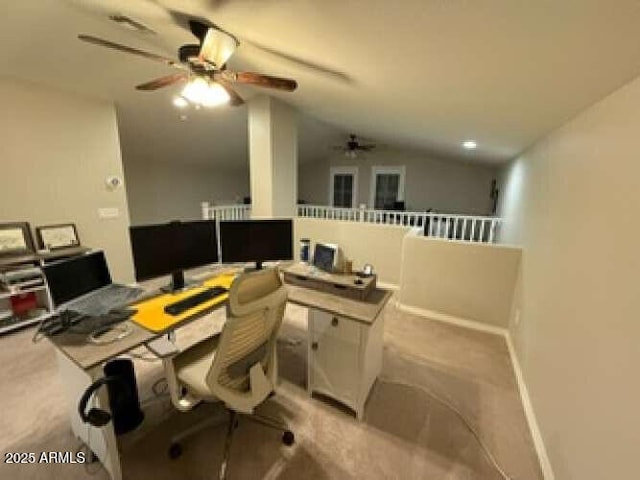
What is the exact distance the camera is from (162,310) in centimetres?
170

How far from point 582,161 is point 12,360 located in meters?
4.46

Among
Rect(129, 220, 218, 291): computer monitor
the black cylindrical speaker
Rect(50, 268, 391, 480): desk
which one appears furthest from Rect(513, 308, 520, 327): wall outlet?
the black cylindrical speaker

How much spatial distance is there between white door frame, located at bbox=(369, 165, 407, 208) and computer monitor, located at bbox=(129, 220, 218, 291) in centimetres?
671

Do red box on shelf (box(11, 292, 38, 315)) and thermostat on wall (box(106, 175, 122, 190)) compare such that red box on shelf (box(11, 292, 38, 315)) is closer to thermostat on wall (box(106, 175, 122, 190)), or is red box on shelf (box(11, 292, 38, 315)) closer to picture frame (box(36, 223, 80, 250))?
picture frame (box(36, 223, 80, 250))

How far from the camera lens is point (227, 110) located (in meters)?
4.51

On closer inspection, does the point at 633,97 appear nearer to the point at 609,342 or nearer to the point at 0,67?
the point at 609,342

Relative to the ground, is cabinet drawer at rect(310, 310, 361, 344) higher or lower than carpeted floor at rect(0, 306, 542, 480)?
higher

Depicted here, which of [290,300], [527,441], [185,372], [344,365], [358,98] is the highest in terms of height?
[358,98]

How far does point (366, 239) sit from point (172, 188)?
456 cm

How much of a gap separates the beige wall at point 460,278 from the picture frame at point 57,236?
3918mm

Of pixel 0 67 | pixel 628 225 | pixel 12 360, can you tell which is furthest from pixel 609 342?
pixel 0 67

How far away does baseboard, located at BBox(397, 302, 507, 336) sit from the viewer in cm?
303

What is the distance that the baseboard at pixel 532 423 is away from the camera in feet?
5.07

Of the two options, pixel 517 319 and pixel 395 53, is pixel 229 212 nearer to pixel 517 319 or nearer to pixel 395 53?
pixel 395 53
